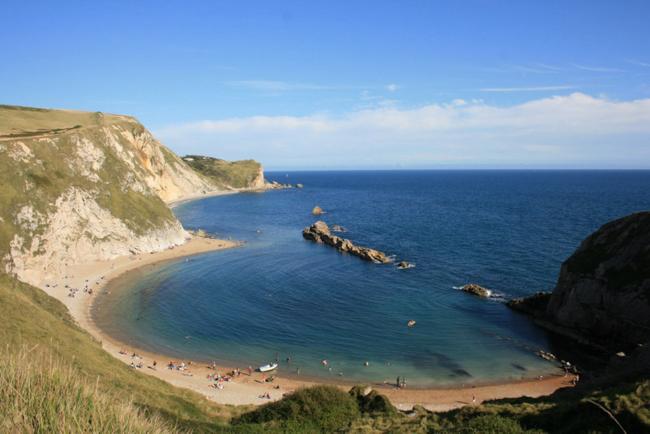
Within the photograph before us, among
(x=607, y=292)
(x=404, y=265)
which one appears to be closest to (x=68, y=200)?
(x=404, y=265)

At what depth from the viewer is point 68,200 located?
69.1 metres

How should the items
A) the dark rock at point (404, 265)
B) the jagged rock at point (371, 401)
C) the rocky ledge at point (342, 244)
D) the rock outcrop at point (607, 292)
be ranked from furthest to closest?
the rocky ledge at point (342, 244) < the dark rock at point (404, 265) < the rock outcrop at point (607, 292) < the jagged rock at point (371, 401)

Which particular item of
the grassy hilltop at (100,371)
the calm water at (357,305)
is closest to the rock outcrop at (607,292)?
the calm water at (357,305)

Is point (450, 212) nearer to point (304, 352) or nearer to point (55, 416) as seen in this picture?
point (304, 352)

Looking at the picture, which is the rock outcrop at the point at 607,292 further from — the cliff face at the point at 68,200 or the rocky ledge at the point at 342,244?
the cliff face at the point at 68,200

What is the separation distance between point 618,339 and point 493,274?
85.2ft

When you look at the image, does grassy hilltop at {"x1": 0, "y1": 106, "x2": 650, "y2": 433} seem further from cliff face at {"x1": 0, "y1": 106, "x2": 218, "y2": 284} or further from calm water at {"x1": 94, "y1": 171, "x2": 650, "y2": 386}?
calm water at {"x1": 94, "y1": 171, "x2": 650, "y2": 386}

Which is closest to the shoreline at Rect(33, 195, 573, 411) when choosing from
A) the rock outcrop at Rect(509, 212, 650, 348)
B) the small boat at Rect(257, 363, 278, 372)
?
the small boat at Rect(257, 363, 278, 372)

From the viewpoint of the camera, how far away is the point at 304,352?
43.2 m

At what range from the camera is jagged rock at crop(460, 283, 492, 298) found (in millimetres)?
59159

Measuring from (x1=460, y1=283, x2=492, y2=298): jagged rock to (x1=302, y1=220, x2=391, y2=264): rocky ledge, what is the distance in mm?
19155

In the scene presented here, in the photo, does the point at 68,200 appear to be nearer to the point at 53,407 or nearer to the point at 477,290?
the point at 477,290

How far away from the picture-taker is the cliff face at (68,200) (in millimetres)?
59250

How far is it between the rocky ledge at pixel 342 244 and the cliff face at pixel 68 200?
2981 cm
